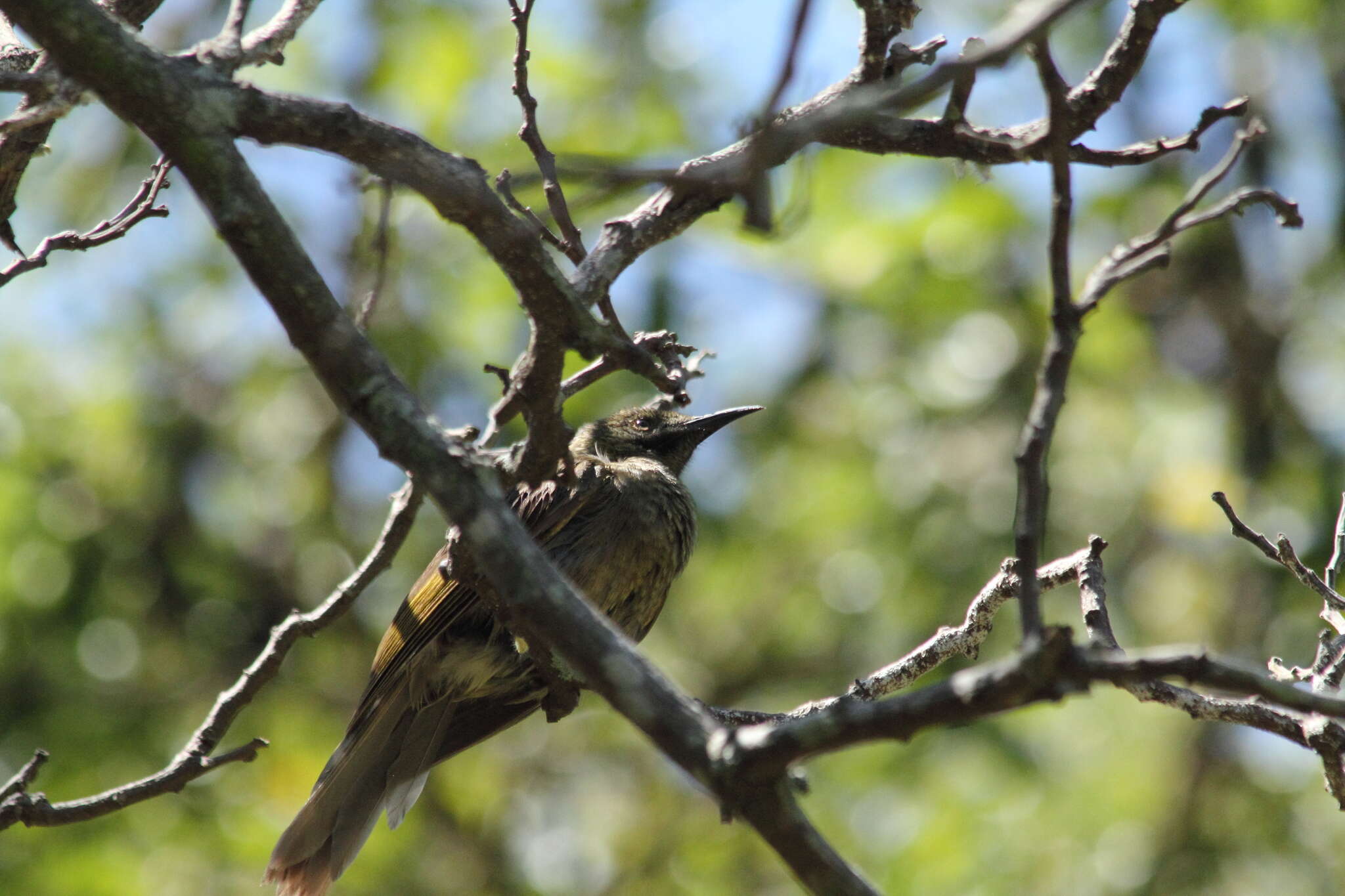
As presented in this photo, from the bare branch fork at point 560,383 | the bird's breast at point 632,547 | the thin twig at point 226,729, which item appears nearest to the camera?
the bare branch fork at point 560,383

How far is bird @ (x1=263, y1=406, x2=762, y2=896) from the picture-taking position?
427cm

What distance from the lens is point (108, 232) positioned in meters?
3.38

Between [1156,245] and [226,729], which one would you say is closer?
[1156,245]

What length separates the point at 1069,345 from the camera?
180 centimetres

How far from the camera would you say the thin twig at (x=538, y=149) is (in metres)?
2.79

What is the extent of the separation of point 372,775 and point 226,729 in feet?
3.93

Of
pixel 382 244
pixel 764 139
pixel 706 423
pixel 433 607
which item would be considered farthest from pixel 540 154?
pixel 706 423

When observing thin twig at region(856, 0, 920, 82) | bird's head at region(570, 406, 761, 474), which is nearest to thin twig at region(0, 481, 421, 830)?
thin twig at region(856, 0, 920, 82)

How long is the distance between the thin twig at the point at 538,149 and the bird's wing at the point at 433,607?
4.64ft

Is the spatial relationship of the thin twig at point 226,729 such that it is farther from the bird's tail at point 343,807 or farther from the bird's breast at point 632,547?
the bird's breast at point 632,547

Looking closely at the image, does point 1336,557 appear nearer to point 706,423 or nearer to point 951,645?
point 951,645

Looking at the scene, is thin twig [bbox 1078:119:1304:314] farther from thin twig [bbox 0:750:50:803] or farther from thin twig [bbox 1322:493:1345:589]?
thin twig [bbox 0:750:50:803]

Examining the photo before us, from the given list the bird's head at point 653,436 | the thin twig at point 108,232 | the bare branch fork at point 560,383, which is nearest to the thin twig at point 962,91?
the bare branch fork at point 560,383

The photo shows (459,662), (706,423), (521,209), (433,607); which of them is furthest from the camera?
(706,423)
